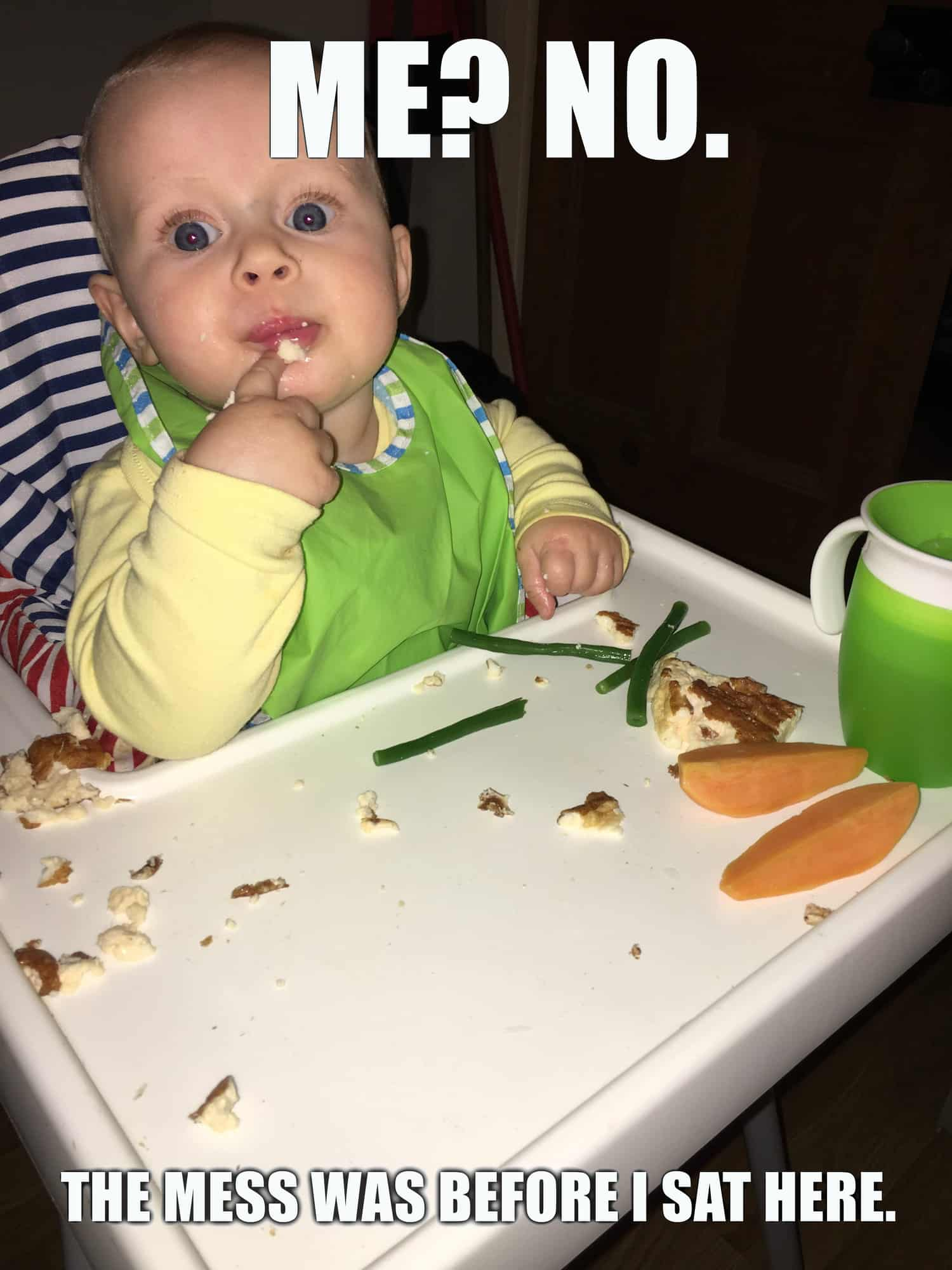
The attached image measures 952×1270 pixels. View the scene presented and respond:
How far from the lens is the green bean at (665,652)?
32.8 inches

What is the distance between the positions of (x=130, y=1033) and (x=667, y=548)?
2.21 feet

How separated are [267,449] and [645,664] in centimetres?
35

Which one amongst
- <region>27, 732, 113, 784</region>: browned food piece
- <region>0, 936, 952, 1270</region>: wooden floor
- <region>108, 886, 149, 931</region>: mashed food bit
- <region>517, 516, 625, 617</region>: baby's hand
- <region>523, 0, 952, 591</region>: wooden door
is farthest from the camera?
<region>523, 0, 952, 591</region>: wooden door

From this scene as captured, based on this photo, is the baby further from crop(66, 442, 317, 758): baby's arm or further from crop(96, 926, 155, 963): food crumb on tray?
crop(96, 926, 155, 963): food crumb on tray

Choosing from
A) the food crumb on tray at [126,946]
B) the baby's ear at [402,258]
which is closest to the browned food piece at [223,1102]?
the food crumb on tray at [126,946]

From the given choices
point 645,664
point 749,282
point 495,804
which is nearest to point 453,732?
point 495,804

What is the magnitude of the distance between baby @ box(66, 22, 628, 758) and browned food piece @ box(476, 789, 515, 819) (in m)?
0.18

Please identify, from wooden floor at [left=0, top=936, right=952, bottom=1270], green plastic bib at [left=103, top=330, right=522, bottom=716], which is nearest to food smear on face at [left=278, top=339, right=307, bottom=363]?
green plastic bib at [left=103, top=330, right=522, bottom=716]

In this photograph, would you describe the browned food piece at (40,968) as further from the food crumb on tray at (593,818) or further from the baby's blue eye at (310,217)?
the baby's blue eye at (310,217)

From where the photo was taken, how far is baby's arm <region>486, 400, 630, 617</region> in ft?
3.14

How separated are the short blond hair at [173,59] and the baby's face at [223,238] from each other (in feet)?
0.04

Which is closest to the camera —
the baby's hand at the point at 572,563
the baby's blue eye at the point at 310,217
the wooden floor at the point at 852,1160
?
the baby's blue eye at the point at 310,217

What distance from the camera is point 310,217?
83cm

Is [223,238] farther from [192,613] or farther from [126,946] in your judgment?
[126,946]
